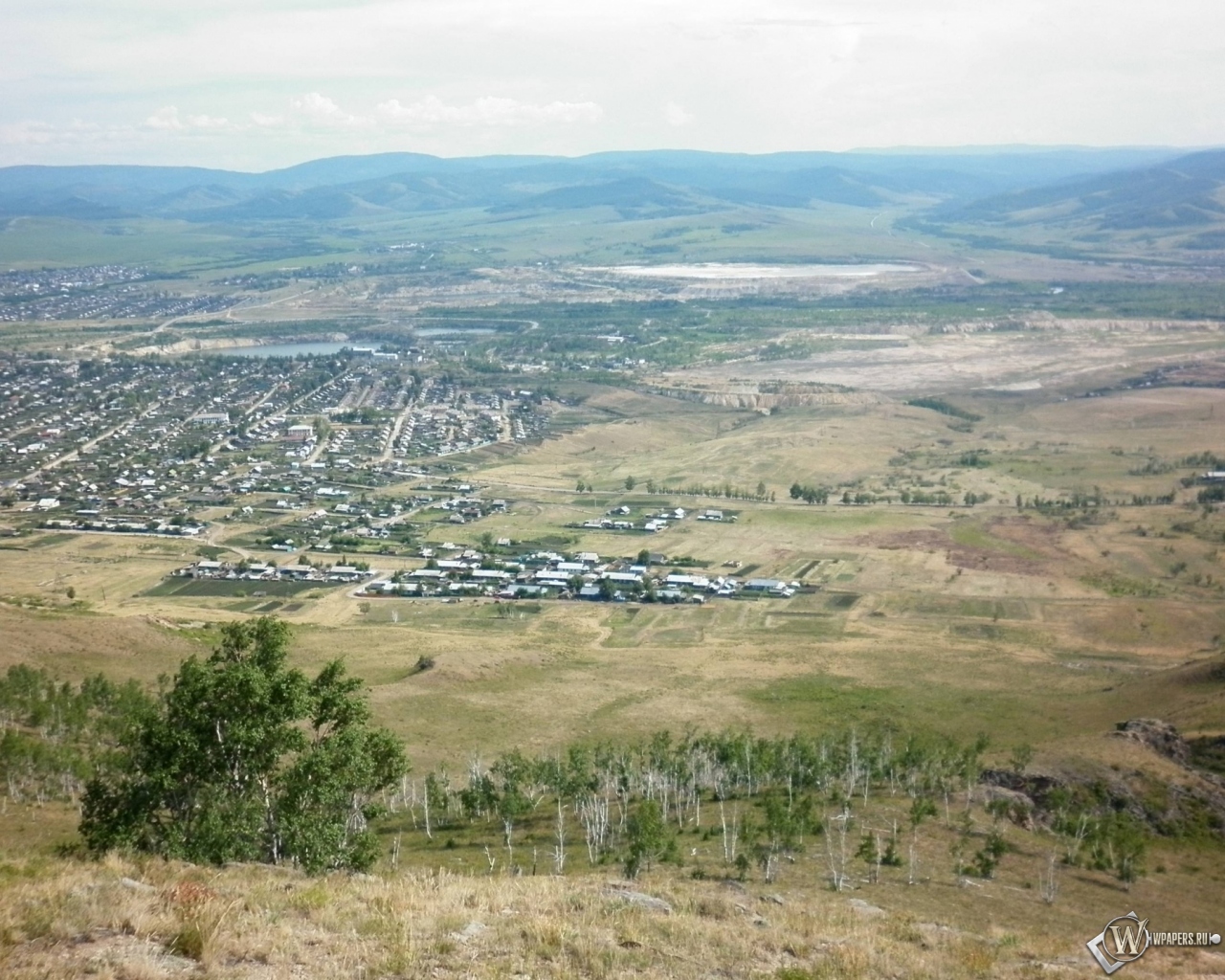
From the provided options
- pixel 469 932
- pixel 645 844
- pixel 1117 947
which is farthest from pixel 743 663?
pixel 469 932

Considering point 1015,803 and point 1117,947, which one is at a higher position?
A: point 1117,947

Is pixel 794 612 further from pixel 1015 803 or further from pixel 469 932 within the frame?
pixel 469 932

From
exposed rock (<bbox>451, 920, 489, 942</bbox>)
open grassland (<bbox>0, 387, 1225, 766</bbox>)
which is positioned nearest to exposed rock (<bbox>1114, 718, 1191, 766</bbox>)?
open grassland (<bbox>0, 387, 1225, 766</bbox>)

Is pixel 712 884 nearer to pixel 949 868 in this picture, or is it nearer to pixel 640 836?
pixel 640 836

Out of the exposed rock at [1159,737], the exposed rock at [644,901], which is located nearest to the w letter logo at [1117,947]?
the exposed rock at [644,901]

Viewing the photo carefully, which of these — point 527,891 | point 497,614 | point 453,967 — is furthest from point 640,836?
point 497,614

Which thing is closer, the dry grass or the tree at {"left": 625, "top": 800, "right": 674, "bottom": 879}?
the dry grass

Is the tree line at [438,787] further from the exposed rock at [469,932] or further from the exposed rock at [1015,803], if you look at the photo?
the exposed rock at [469,932]

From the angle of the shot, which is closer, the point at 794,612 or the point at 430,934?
the point at 430,934

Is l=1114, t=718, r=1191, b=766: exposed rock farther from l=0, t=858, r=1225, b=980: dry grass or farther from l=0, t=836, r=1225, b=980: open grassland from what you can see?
l=0, t=858, r=1225, b=980: dry grass
